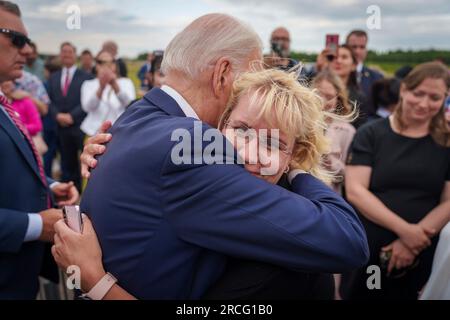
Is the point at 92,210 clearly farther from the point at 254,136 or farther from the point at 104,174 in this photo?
the point at 254,136

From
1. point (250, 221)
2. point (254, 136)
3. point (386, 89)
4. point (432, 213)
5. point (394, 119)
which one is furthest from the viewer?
point (386, 89)

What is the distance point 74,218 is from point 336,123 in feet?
8.52

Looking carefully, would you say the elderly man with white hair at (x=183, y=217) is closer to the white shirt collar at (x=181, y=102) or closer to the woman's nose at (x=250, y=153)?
the white shirt collar at (x=181, y=102)

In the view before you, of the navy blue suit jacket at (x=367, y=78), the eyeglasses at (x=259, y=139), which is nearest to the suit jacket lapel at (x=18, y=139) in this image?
the eyeglasses at (x=259, y=139)

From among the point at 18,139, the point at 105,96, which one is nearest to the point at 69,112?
the point at 105,96

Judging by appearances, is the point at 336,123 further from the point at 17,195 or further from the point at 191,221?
the point at 191,221

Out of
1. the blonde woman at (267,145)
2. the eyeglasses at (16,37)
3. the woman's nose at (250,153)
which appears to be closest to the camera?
the blonde woman at (267,145)

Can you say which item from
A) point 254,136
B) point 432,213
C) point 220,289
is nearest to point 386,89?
point 432,213

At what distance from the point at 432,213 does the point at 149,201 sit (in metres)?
2.29

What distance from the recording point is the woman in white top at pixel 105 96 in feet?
19.7

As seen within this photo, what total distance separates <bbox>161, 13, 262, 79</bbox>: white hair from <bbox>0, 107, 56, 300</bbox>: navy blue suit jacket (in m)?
1.12

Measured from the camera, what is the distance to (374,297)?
3164 mm

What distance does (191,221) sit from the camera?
124 centimetres

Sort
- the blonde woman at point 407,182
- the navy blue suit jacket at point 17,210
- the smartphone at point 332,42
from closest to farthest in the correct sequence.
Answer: the navy blue suit jacket at point 17,210 → the blonde woman at point 407,182 → the smartphone at point 332,42
